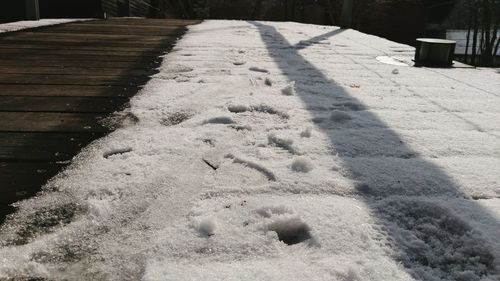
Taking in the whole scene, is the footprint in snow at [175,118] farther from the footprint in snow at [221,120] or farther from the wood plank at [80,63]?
the wood plank at [80,63]

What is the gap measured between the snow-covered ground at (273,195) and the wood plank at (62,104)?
5.5 inches

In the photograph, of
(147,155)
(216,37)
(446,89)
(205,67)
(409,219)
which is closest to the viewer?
(409,219)

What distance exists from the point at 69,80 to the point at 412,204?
83.4 inches

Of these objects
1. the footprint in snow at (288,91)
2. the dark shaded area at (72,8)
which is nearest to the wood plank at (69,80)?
the footprint in snow at (288,91)

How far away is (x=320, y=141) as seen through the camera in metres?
1.56

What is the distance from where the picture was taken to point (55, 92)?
7.06 ft

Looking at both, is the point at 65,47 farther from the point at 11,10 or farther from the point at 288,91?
the point at 11,10

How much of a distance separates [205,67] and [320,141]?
1.59m

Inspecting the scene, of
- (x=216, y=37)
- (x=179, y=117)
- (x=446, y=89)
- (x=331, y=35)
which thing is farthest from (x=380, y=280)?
(x=331, y=35)

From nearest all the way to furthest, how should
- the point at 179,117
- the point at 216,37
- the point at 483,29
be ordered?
the point at 179,117 < the point at 216,37 < the point at 483,29

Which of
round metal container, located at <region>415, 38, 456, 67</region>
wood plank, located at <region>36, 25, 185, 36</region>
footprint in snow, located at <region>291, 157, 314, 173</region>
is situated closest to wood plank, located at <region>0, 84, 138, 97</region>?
footprint in snow, located at <region>291, 157, 314, 173</region>

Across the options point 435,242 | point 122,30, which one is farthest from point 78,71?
point 122,30

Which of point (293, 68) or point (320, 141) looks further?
point (293, 68)

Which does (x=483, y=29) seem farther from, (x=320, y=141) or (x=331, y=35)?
(x=320, y=141)
